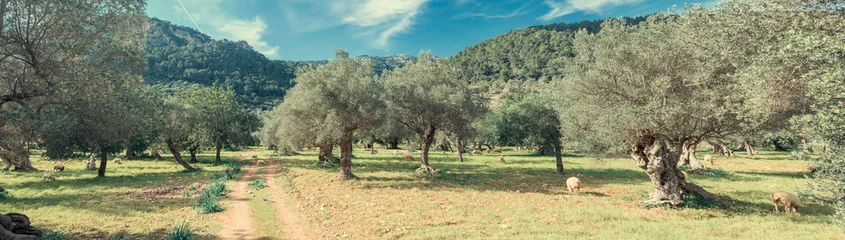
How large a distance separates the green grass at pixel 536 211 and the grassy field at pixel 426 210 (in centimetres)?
5

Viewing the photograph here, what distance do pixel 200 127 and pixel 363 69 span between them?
2631 cm

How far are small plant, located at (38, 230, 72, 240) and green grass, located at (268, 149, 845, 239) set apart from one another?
911cm

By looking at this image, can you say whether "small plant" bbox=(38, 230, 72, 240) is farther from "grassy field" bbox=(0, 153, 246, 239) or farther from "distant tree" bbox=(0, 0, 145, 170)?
"distant tree" bbox=(0, 0, 145, 170)

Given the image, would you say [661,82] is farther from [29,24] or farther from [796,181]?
[29,24]

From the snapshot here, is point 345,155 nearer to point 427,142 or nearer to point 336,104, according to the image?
point 336,104

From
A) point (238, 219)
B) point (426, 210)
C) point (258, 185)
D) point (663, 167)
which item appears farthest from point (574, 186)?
point (258, 185)

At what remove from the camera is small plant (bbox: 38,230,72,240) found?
12084mm

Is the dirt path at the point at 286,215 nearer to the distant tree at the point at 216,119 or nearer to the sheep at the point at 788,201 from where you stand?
the distant tree at the point at 216,119

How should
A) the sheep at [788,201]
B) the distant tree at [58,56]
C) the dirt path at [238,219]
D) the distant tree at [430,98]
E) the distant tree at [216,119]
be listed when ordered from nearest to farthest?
the distant tree at [58,56]
the dirt path at [238,219]
the sheep at [788,201]
the distant tree at [430,98]
the distant tree at [216,119]

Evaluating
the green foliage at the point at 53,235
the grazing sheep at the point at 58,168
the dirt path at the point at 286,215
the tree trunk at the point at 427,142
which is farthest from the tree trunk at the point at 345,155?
the grazing sheep at the point at 58,168

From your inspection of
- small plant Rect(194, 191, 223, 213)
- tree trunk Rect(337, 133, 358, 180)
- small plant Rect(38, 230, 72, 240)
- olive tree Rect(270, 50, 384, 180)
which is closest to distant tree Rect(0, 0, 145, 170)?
small plant Rect(38, 230, 72, 240)

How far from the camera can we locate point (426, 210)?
17.7m

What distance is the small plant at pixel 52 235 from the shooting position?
476 inches

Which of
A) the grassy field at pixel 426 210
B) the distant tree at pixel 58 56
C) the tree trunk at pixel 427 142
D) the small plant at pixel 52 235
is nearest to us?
the distant tree at pixel 58 56
